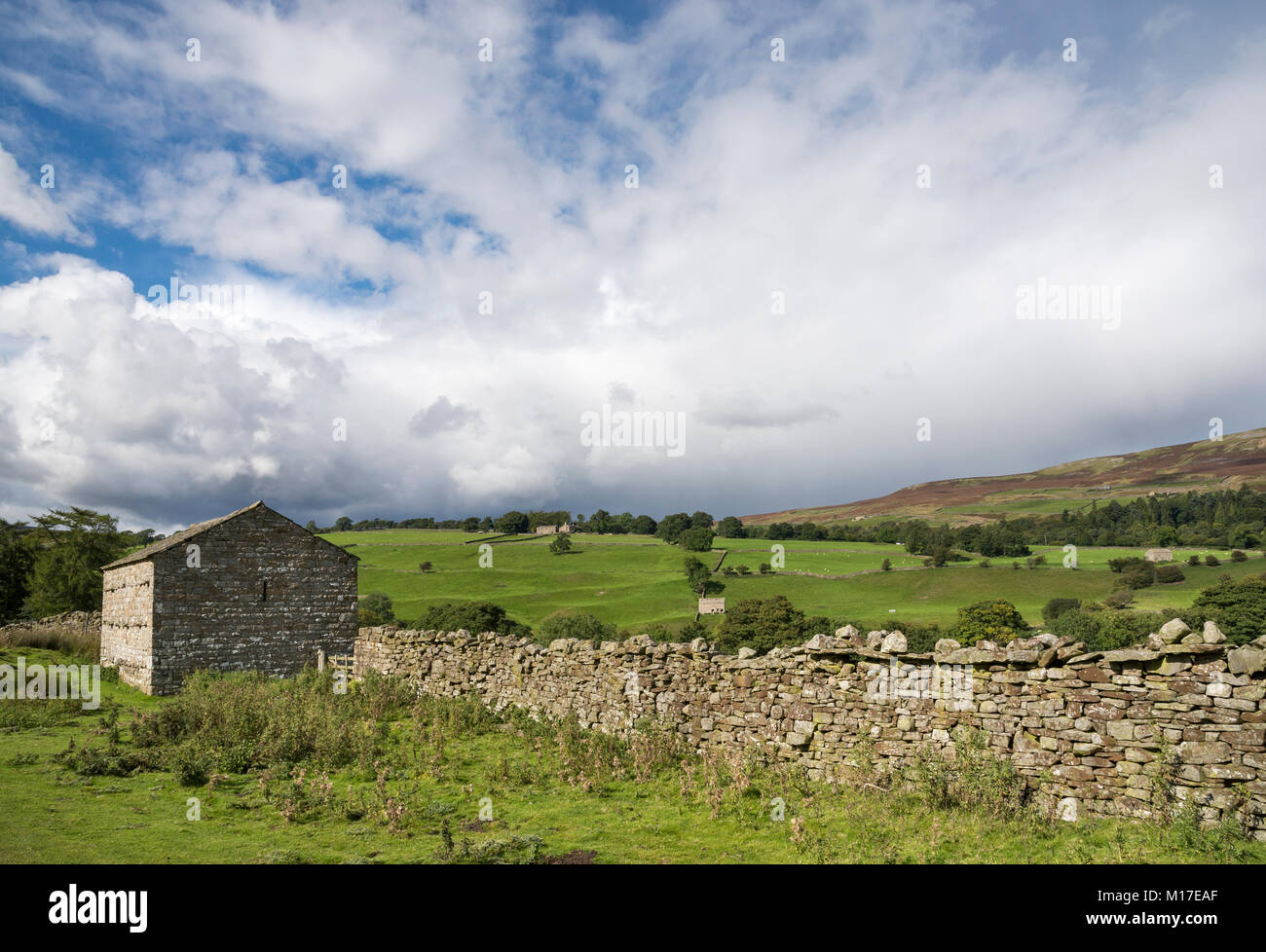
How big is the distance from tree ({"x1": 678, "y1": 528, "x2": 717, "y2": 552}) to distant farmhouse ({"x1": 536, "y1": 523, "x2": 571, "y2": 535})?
27.2 metres

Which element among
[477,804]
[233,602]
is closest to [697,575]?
[233,602]

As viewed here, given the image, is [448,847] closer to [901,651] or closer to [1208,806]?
[901,651]

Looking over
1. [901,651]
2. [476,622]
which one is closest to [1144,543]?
[476,622]

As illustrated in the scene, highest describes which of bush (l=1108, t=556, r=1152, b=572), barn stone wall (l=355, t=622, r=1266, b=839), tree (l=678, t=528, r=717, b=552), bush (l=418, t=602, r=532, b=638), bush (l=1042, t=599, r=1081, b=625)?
barn stone wall (l=355, t=622, r=1266, b=839)

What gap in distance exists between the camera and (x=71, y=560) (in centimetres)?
4638

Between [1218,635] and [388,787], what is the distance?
10.7m

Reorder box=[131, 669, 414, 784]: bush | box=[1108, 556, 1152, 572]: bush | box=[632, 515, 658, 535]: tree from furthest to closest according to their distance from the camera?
box=[632, 515, 658, 535]: tree
box=[1108, 556, 1152, 572]: bush
box=[131, 669, 414, 784]: bush

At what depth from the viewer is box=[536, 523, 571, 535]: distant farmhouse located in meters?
132

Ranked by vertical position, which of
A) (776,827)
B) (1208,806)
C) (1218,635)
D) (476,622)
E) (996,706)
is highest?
(1218,635)

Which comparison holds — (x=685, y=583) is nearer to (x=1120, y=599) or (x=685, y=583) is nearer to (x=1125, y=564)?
(x=1120, y=599)

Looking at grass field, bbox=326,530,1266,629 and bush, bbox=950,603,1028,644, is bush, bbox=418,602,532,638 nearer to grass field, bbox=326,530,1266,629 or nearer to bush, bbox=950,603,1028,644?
grass field, bbox=326,530,1266,629

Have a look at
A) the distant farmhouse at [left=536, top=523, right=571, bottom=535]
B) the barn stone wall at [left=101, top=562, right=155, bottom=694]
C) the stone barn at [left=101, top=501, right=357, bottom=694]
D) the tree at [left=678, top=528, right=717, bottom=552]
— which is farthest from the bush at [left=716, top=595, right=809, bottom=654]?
the distant farmhouse at [left=536, top=523, right=571, bottom=535]

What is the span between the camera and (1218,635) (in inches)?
276
